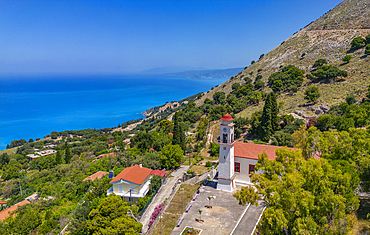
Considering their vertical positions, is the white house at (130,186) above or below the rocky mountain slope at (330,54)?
below

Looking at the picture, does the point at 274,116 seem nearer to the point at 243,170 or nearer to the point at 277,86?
the point at 243,170

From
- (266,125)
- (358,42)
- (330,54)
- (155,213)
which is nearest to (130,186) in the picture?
(155,213)

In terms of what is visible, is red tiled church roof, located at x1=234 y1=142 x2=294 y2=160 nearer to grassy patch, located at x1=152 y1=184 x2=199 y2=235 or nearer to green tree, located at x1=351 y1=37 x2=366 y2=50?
grassy patch, located at x1=152 y1=184 x2=199 y2=235

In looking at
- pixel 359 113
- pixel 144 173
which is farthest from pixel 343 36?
pixel 144 173

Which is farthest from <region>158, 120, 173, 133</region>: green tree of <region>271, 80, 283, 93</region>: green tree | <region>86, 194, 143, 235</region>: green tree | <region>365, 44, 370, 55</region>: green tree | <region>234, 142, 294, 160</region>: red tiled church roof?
<region>365, 44, 370, 55</region>: green tree

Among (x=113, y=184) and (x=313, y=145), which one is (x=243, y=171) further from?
(x=113, y=184)

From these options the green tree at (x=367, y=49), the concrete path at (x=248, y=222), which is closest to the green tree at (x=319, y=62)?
the green tree at (x=367, y=49)

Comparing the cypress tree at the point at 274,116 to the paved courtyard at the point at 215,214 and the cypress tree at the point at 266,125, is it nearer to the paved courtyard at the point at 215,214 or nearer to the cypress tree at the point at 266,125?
the cypress tree at the point at 266,125
